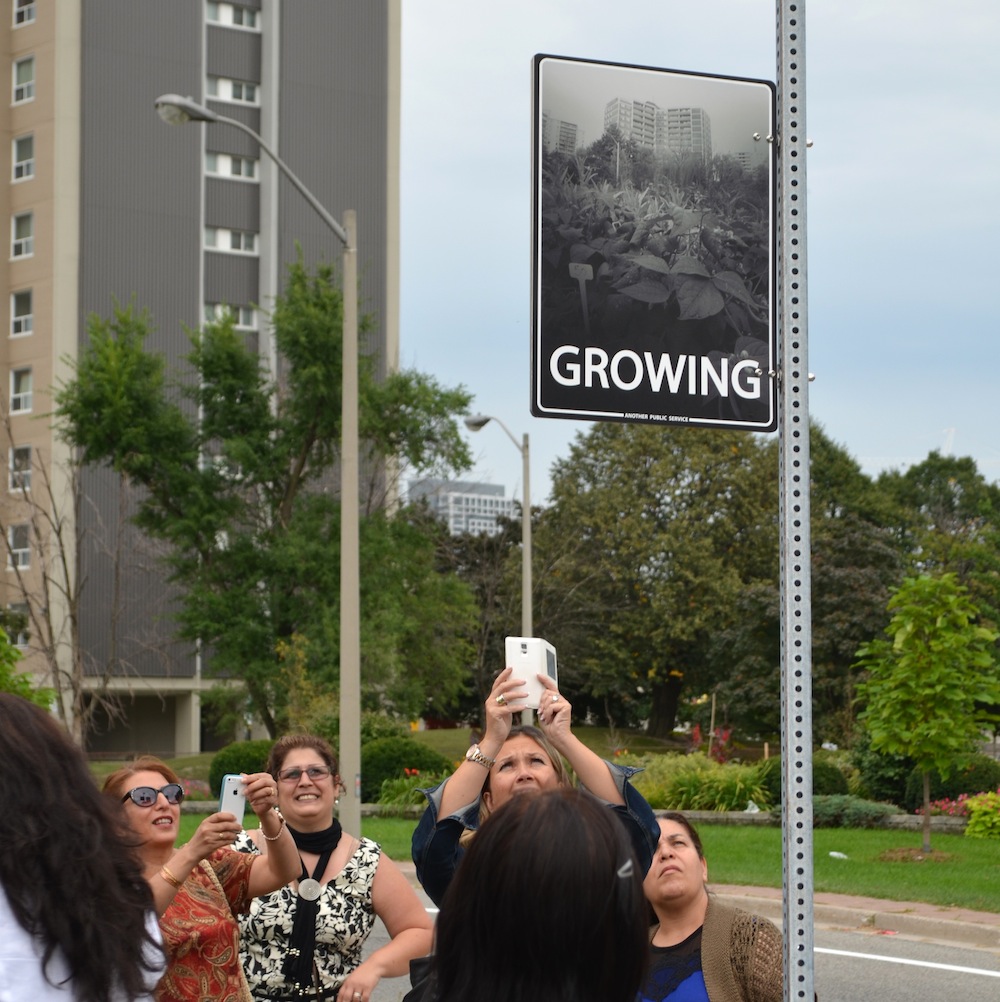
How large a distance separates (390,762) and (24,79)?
1477 inches

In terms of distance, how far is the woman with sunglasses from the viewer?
4.41m

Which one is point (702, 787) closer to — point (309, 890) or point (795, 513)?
point (309, 890)

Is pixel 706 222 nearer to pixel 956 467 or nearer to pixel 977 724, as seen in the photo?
pixel 977 724

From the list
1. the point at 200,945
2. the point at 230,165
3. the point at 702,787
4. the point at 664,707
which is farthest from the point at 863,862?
the point at 230,165

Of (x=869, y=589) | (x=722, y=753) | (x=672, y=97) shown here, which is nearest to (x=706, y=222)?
(x=672, y=97)

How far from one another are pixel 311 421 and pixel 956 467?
48.4m

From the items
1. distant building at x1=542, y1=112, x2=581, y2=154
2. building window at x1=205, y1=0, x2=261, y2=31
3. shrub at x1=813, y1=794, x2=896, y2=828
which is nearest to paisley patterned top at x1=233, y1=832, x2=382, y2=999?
distant building at x1=542, y1=112, x2=581, y2=154

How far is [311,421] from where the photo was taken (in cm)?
4022

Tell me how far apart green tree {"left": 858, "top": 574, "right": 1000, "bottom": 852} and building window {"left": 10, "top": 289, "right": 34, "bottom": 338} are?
42.8 m

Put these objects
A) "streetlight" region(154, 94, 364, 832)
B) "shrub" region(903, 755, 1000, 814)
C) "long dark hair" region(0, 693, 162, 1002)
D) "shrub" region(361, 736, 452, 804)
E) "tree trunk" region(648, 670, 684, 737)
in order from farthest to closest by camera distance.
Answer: "tree trunk" region(648, 670, 684, 737), "shrub" region(361, 736, 452, 804), "shrub" region(903, 755, 1000, 814), "streetlight" region(154, 94, 364, 832), "long dark hair" region(0, 693, 162, 1002)

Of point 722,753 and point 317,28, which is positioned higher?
point 317,28

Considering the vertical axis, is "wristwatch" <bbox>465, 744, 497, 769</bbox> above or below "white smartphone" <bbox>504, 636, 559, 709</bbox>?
below

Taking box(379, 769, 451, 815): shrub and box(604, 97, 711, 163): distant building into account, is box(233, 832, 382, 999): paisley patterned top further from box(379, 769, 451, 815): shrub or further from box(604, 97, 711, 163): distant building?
box(379, 769, 451, 815): shrub

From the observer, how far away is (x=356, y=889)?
5102mm
